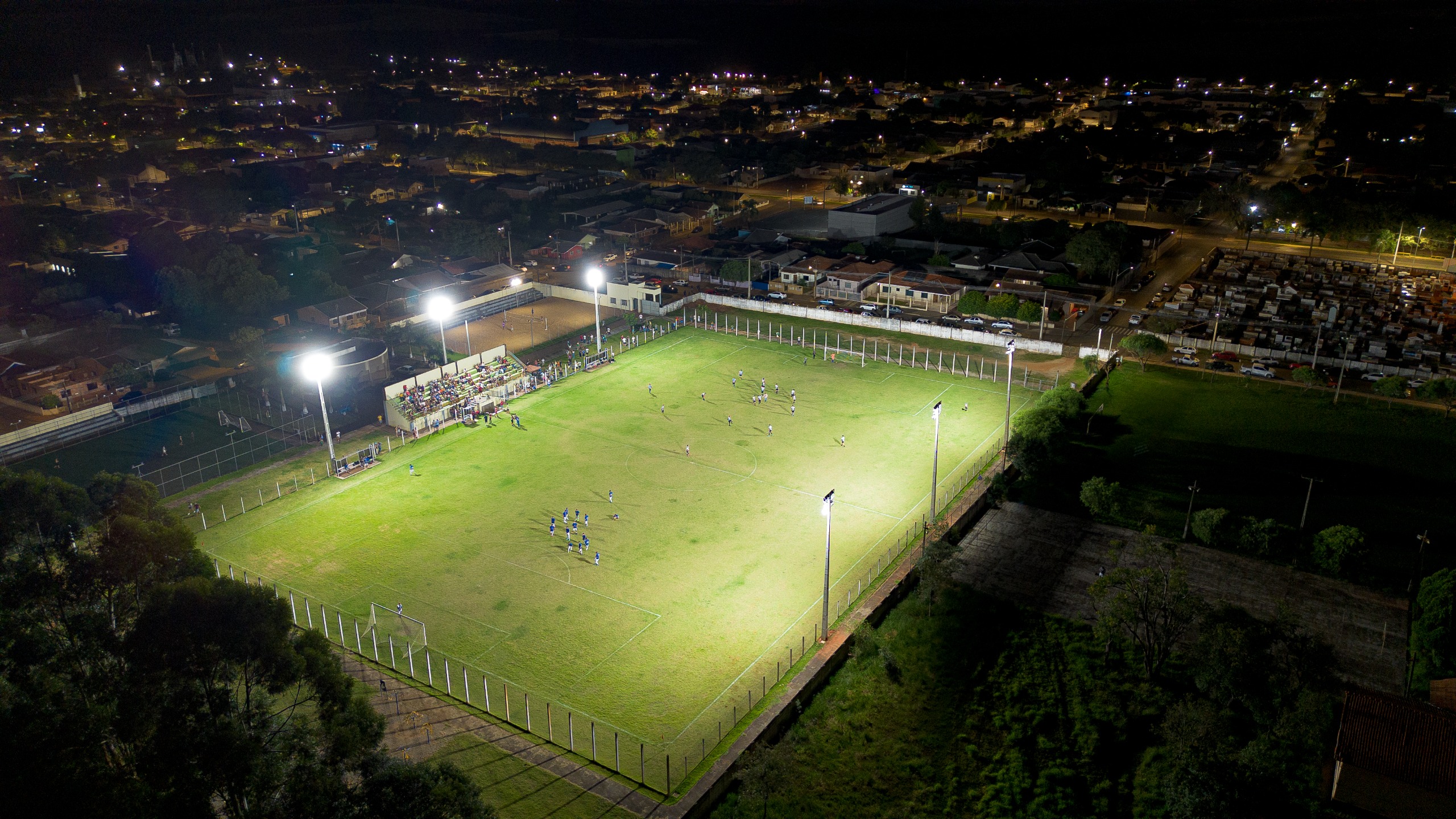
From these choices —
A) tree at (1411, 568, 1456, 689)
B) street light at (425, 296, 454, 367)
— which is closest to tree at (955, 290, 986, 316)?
street light at (425, 296, 454, 367)

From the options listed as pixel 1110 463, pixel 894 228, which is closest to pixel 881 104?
pixel 894 228

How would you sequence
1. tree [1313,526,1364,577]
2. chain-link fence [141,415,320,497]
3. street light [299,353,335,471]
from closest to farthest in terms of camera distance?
tree [1313,526,1364,577] < street light [299,353,335,471] < chain-link fence [141,415,320,497]

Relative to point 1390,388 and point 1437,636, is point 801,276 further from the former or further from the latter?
point 1437,636

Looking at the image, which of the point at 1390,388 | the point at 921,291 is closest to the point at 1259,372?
the point at 1390,388

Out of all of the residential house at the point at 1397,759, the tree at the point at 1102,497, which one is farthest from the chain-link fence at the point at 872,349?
the residential house at the point at 1397,759

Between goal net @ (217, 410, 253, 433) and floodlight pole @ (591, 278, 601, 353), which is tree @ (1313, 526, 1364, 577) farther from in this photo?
goal net @ (217, 410, 253, 433)

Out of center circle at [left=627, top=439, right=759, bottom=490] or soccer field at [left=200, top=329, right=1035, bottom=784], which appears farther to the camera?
center circle at [left=627, top=439, right=759, bottom=490]

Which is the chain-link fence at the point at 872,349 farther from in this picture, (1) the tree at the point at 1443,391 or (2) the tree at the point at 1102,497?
(1) the tree at the point at 1443,391
